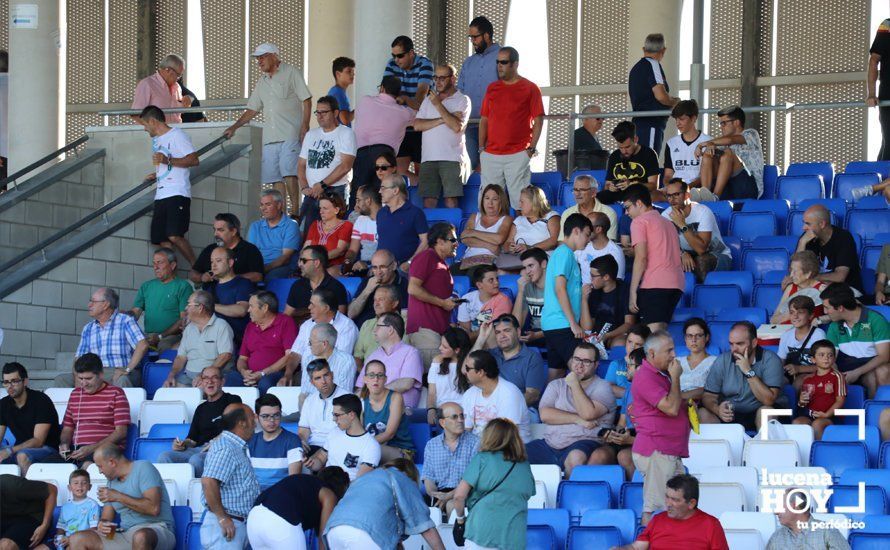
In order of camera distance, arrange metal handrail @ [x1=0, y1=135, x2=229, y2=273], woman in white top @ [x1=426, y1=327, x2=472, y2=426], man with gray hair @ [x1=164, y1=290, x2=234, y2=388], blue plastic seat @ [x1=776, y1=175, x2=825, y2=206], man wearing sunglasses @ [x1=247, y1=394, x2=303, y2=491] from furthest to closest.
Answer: blue plastic seat @ [x1=776, y1=175, x2=825, y2=206] → metal handrail @ [x1=0, y1=135, x2=229, y2=273] → man with gray hair @ [x1=164, y1=290, x2=234, y2=388] → woman in white top @ [x1=426, y1=327, x2=472, y2=426] → man wearing sunglasses @ [x1=247, y1=394, x2=303, y2=491]

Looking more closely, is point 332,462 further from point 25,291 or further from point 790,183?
point 790,183

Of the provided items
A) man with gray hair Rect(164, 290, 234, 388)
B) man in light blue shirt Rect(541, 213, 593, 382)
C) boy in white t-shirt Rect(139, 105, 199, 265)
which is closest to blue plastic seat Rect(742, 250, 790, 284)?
man in light blue shirt Rect(541, 213, 593, 382)

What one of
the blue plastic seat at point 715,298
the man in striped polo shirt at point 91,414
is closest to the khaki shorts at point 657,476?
the blue plastic seat at point 715,298

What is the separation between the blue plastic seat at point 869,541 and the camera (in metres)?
→ 8.23

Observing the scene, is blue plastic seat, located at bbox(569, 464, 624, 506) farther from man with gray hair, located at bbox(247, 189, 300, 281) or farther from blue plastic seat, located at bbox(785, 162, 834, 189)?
blue plastic seat, located at bbox(785, 162, 834, 189)

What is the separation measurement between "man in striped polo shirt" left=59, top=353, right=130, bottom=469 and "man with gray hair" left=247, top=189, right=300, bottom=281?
2.52 m

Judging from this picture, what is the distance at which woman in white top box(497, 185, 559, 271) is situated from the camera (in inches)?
491

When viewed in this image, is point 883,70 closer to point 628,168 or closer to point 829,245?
point 628,168

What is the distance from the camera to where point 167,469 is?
1012 cm

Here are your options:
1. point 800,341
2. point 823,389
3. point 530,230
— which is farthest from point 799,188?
point 823,389

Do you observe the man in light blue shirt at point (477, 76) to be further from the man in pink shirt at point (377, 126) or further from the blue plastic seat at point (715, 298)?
the blue plastic seat at point (715, 298)

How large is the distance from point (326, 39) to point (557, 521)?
13.2 metres

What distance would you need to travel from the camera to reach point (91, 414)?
10984mm

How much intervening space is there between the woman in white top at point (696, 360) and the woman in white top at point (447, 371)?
1468mm
